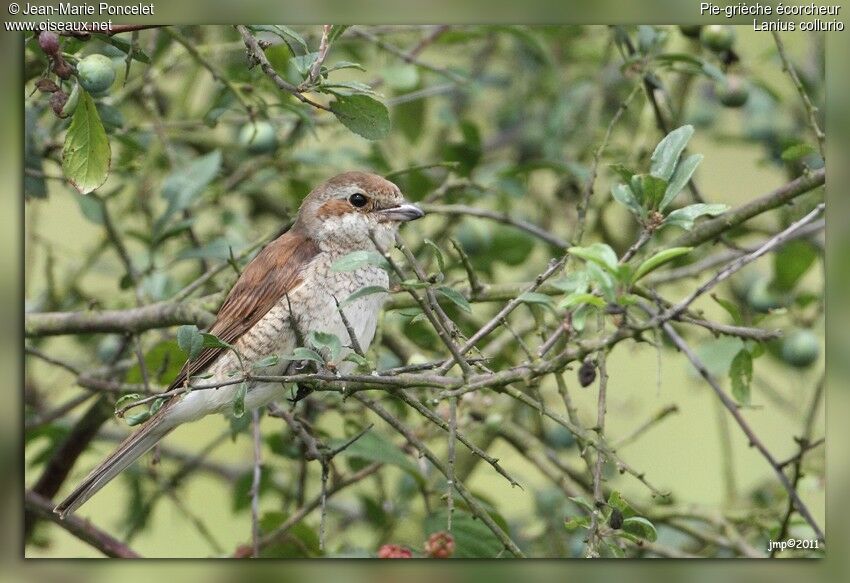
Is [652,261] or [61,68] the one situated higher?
[61,68]

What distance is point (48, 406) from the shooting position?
331 cm

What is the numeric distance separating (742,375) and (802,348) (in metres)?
0.56

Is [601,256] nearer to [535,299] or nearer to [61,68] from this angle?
[535,299]

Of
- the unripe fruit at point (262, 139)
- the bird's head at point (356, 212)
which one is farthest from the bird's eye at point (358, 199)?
the unripe fruit at point (262, 139)

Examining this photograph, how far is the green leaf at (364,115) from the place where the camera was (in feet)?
6.91

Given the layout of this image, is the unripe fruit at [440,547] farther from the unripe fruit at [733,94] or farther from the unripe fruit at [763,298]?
the unripe fruit at [733,94]

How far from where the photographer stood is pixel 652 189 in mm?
1897

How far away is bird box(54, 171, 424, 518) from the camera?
8.25 feet

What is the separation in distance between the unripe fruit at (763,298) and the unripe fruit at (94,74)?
1.86 metres

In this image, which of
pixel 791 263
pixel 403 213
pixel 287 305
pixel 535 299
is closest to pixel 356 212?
pixel 403 213

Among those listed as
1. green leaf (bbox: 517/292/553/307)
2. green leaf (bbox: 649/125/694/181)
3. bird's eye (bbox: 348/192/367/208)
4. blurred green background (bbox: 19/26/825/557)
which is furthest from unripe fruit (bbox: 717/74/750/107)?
green leaf (bbox: 517/292/553/307)

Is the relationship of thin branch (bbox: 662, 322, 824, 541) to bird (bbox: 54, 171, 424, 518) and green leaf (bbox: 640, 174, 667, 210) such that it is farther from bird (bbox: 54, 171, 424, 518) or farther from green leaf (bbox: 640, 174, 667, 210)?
bird (bbox: 54, 171, 424, 518)

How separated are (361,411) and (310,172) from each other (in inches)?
36.1

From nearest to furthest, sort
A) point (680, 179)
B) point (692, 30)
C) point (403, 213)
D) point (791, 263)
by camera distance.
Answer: point (680, 179) → point (403, 213) → point (692, 30) → point (791, 263)
